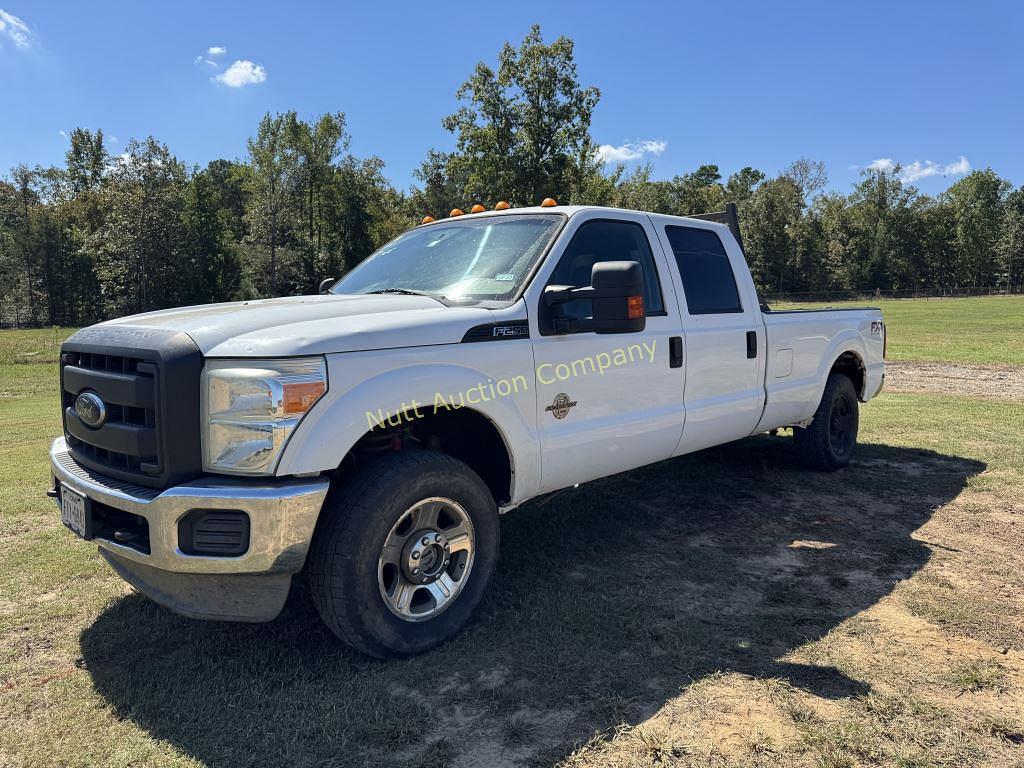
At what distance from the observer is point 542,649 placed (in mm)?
3199

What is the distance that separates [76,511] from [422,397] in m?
1.59

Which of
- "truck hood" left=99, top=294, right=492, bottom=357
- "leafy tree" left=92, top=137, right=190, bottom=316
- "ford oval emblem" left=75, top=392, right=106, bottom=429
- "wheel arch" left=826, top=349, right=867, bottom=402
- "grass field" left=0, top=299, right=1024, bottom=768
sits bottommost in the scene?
"grass field" left=0, top=299, right=1024, bottom=768

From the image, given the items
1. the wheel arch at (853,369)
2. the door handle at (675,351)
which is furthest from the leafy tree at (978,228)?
the door handle at (675,351)

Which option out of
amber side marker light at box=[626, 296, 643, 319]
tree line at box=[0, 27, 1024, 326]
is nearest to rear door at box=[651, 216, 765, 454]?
amber side marker light at box=[626, 296, 643, 319]

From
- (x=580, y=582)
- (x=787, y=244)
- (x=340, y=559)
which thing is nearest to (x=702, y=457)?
(x=580, y=582)

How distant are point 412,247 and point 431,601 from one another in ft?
7.22

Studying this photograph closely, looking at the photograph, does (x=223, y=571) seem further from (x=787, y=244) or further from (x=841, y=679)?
(x=787, y=244)

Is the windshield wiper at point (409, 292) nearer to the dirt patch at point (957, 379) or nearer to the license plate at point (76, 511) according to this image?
the license plate at point (76, 511)

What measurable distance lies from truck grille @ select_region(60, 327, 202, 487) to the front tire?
A: 636 mm

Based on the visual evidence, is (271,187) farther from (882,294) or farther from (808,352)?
(882,294)

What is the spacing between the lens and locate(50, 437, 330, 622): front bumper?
2.71m

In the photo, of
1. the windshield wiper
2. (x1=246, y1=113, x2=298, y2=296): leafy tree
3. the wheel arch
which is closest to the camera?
the windshield wiper

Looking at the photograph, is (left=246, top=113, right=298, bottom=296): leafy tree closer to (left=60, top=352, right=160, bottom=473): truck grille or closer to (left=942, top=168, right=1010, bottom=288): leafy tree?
(left=60, top=352, right=160, bottom=473): truck grille

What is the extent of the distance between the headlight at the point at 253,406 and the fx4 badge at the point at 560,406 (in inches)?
50.7
